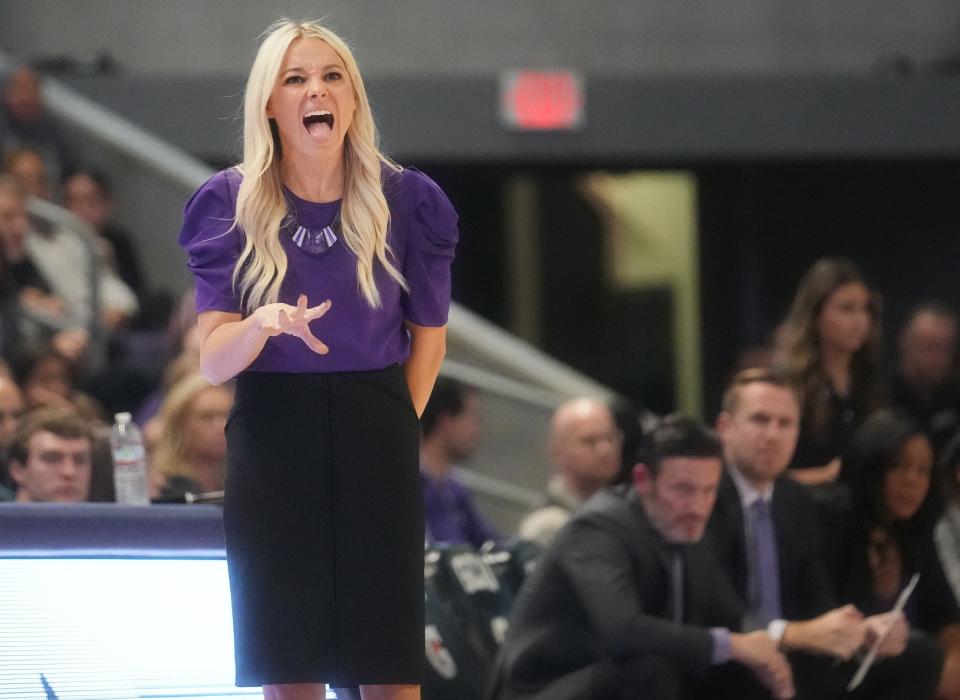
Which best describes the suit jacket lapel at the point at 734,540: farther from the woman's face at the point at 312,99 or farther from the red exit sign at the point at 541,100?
the red exit sign at the point at 541,100

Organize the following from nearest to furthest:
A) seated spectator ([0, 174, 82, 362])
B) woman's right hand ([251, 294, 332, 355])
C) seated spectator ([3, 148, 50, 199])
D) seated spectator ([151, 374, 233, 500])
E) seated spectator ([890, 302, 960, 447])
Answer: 1. woman's right hand ([251, 294, 332, 355])
2. seated spectator ([151, 374, 233, 500])
3. seated spectator ([890, 302, 960, 447])
4. seated spectator ([0, 174, 82, 362])
5. seated spectator ([3, 148, 50, 199])

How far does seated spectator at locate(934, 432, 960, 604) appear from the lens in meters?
5.54

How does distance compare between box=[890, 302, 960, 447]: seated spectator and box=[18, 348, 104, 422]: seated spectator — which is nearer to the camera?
box=[18, 348, 104, 422]: seated spectator

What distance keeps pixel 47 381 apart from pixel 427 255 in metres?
3.92

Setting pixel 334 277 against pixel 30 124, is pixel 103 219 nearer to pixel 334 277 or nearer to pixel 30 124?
pixel 30 124

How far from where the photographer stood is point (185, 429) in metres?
5.69

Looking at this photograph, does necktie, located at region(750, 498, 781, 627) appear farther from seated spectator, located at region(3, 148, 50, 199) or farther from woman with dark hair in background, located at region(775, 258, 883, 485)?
seated spectator, located at region(3, 148, 50, 199)

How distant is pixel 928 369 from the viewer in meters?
7.28

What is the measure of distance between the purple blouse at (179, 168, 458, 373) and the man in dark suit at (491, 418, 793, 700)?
198cm

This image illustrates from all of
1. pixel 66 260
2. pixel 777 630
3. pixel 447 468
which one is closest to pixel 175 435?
pixel 447 468

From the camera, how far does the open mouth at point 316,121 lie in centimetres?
279

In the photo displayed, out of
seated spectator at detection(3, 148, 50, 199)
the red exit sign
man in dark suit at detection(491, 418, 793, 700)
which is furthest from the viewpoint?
the red exit sign

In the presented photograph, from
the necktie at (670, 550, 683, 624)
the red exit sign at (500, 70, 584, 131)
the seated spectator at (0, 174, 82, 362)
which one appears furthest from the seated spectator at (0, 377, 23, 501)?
the red exit sign at (500, 70, 584, 131)

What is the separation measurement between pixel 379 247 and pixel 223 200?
261 millimetres
